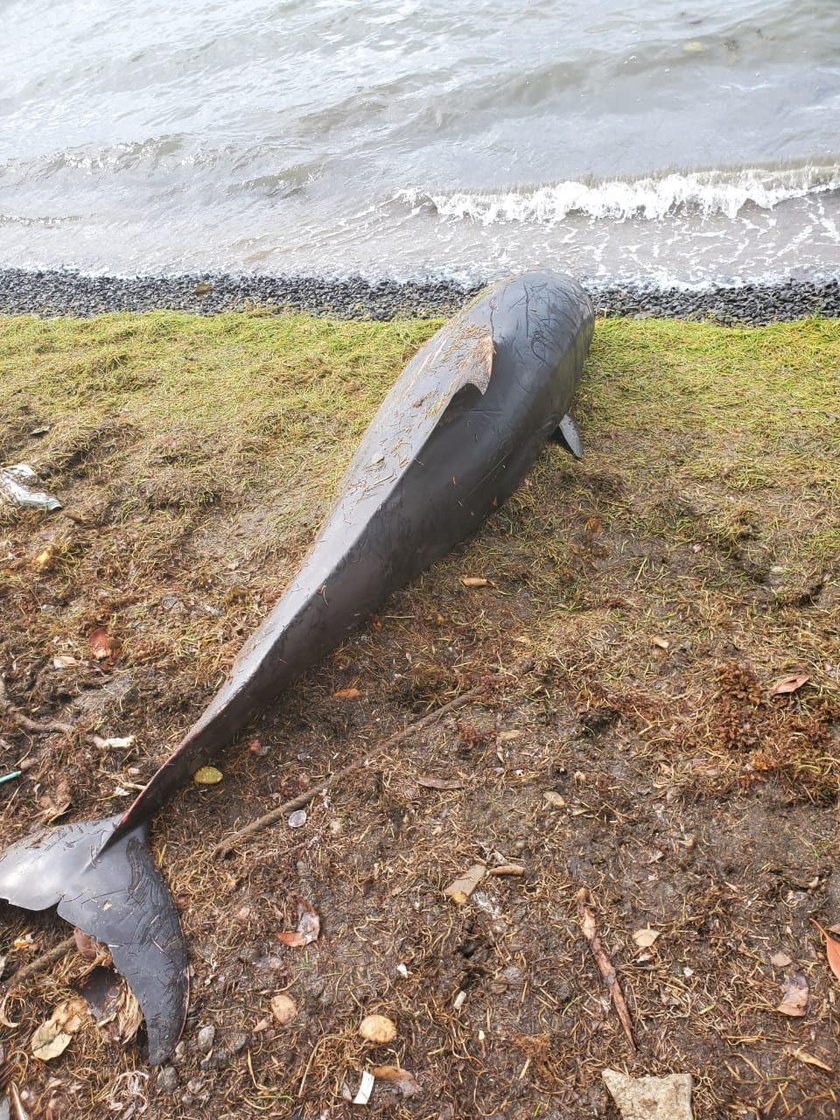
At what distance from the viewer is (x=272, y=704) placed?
399 centimetres

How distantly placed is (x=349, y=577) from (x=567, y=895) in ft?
6.53

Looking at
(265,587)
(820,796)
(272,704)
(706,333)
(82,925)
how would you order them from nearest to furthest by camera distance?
(82,925), (820,796), (272,704), (265,587), (706,333)

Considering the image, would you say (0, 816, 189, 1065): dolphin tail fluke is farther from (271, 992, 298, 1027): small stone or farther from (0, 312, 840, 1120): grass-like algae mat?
(271, 992, 298, 1027): small stone

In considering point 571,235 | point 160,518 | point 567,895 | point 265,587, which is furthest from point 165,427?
point 571,235

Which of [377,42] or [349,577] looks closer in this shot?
[349,577]

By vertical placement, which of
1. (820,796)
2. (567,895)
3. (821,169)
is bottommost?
(821,169)

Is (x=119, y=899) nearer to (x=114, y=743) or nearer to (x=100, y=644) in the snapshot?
(x=114, y=743)

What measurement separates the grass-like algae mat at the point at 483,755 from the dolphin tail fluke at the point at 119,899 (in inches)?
3.4

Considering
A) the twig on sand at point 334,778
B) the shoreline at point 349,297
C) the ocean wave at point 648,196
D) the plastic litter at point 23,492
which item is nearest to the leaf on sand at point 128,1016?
the twig on sand at point 334,778

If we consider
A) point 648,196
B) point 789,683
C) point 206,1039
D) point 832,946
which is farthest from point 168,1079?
point 648,196

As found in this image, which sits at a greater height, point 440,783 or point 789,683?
point 440,783

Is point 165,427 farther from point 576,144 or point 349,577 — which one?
point 576,144

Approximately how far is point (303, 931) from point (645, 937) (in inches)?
55.0

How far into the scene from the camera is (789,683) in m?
3.86
